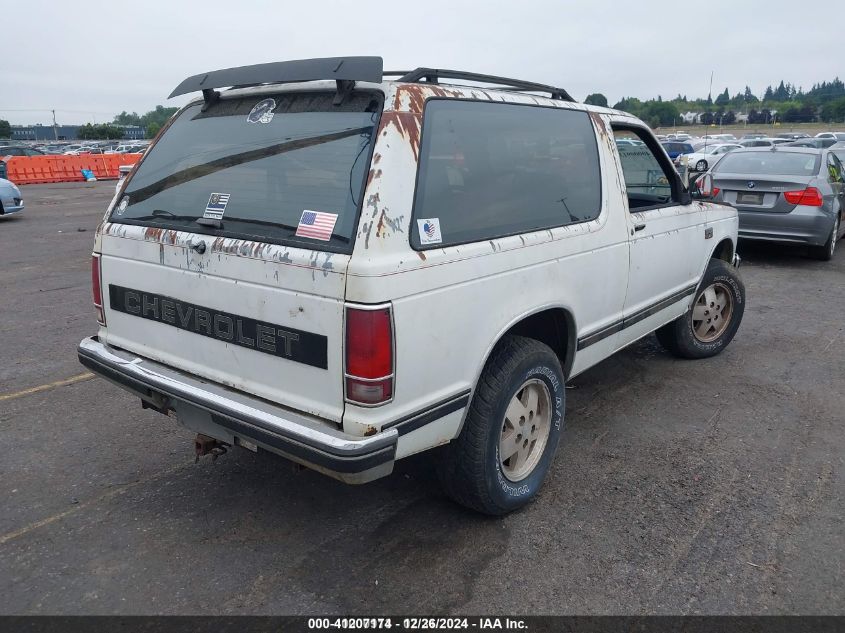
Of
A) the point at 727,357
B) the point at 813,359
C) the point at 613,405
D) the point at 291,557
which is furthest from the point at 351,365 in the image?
the point at 813,359

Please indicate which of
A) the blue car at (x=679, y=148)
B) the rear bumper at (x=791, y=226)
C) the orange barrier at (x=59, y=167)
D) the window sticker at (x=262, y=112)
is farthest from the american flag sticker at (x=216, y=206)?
the blue car at (x=679, y=148)

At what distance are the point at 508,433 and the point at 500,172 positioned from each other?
1.26 metres

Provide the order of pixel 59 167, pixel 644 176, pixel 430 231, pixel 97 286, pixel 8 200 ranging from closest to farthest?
pixel 430 231
pixel 97 286
pixel 644 176
pixel 8 200
pixel 59 167

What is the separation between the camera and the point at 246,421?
2.83 metres

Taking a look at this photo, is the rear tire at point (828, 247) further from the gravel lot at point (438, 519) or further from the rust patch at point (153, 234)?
the rust patch at point (153, 234)

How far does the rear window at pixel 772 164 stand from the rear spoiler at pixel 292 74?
8.46 meters

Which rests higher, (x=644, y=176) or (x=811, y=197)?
(x=644, y=176)

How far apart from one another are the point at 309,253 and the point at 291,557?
138 centimetres

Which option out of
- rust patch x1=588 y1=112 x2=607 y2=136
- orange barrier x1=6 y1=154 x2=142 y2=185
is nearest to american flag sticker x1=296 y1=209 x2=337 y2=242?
rust patch x1=588 y1=112 x2=607 y2=136

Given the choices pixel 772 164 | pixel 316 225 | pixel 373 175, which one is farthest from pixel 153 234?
pixel 772 164

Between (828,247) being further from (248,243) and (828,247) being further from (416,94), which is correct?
(248,243)

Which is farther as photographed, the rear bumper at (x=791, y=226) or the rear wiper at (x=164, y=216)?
the rear bumper at (x=791, y=226)

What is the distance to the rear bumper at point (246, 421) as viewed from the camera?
2594 millimetres

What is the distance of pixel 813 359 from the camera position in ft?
18.9
